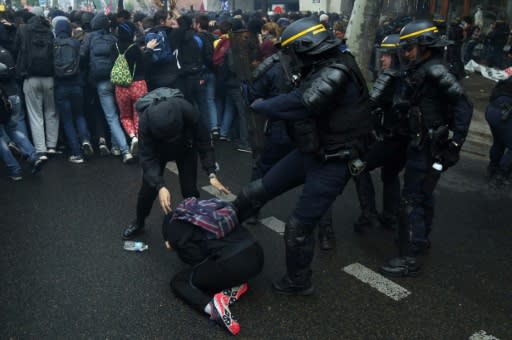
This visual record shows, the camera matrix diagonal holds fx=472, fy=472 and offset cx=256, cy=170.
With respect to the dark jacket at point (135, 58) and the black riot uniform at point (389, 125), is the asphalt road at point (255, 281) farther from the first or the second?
the dark jacket at point (135, 58)

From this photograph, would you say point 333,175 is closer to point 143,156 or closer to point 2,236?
point 143,156

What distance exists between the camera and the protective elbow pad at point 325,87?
284cm

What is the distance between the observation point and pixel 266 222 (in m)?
4.65

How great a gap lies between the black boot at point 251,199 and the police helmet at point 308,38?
1.02m

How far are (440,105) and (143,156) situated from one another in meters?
2.32

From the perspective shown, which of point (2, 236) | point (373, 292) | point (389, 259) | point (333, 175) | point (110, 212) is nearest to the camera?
point (333, 175)

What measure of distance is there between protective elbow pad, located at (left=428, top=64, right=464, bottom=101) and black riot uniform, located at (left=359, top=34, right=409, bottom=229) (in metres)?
0.35

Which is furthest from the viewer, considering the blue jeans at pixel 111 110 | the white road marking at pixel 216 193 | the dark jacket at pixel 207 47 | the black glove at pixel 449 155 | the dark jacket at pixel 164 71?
the dark jacket at pixel 207 47

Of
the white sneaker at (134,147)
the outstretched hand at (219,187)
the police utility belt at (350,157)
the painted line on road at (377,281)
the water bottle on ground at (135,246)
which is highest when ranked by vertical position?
the police utility belt at (350,157)

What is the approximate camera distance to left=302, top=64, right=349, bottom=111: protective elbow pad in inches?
112

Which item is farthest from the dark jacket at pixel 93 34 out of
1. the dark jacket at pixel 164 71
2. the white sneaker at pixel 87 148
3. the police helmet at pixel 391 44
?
the police helmet at pixel 391 44

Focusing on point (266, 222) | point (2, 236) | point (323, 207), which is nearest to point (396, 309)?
point (323, 207)

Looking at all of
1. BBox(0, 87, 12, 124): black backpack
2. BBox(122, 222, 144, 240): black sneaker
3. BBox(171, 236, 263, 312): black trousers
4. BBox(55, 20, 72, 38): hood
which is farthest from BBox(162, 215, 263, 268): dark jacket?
BBox(55, 20, 72, 38): hood

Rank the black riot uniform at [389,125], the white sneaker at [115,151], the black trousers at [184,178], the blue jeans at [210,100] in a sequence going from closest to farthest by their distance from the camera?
1. the black riot uniform at [389,125]
2. the black trousers at [184,178]
3. the white sneaker at [115,151]
4. the blue jeans at [210,100]
